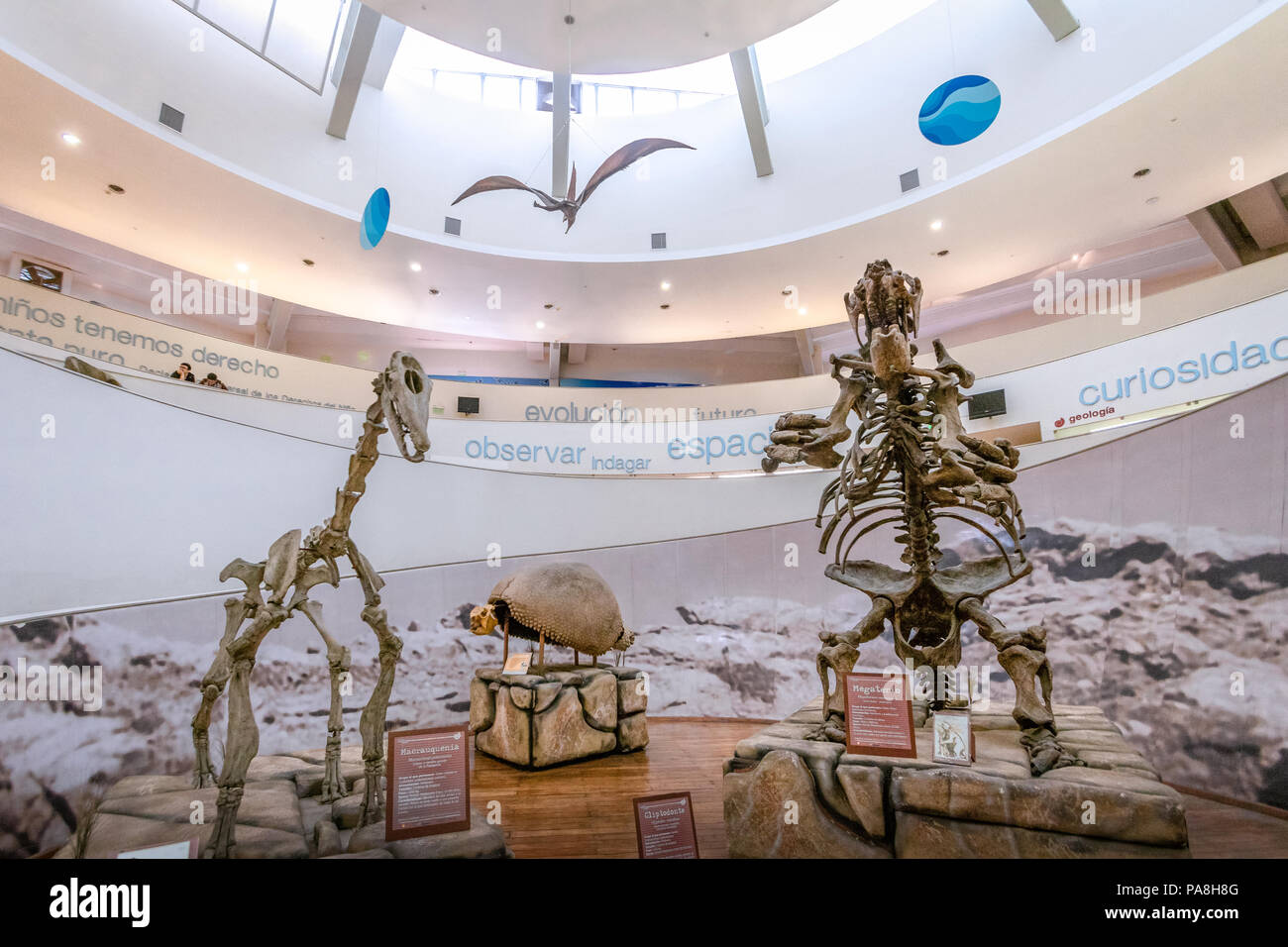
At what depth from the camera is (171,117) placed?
848 cm

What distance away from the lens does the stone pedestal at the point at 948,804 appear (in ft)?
7.27

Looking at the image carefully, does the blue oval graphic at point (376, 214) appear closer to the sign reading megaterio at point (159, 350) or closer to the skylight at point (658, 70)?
the sign reading megaterio at point (159, 350)

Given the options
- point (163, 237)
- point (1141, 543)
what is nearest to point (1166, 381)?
point (1141, 543)

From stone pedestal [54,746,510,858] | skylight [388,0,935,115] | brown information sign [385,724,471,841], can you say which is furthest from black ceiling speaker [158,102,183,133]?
brown information sign [385,724,471,841]

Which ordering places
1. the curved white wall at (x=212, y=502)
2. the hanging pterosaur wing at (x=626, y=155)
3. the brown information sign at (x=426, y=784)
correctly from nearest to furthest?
the brown information sign at (x=426, y=784) → the curved white wall at (x=212, y=502) → the hanging pterosaur wing at (x=626, y=155)

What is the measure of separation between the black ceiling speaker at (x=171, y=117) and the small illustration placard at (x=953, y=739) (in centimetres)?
1088

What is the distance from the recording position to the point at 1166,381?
636 centimetres

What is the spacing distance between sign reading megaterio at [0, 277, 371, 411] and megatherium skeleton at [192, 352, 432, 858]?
5261 mm

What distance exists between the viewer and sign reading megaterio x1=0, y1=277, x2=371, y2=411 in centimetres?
684

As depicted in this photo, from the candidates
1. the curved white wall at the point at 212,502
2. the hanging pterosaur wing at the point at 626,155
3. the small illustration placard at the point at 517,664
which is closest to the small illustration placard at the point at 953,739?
the small illustration placard at the point at 517,664

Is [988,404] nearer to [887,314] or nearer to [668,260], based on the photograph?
[887,314]

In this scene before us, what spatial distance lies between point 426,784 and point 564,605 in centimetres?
275

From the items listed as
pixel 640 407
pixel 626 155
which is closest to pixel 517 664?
pixel 640 407

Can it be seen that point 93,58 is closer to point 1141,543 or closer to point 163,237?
point 163,237
